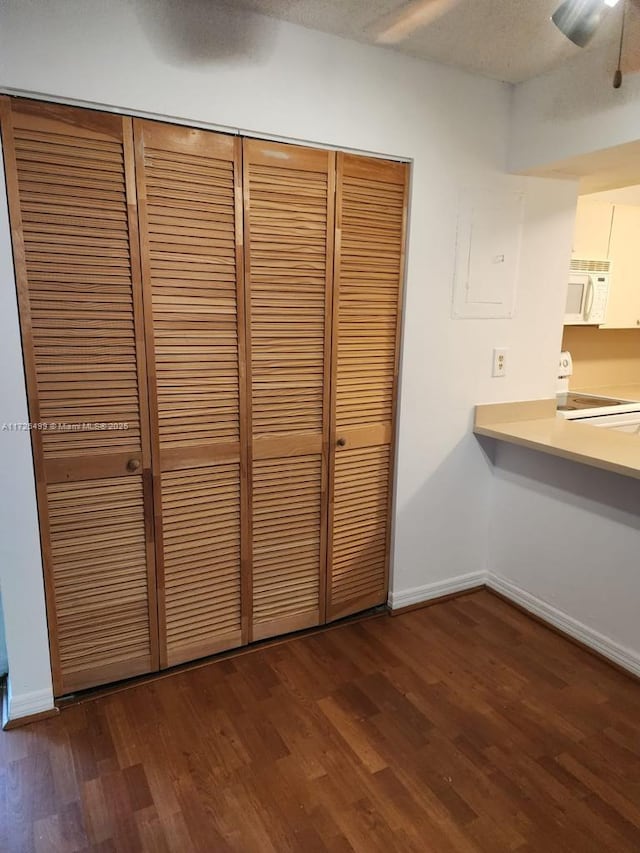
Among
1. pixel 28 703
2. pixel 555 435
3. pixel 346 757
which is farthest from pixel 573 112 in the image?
pixel 28 703

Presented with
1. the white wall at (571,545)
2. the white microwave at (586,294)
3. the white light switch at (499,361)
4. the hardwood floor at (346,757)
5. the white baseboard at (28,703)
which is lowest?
the hardwood floor at (346,757)

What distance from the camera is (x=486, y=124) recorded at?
2.30 meters

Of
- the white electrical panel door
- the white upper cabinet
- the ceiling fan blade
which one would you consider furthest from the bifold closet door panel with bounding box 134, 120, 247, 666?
the white upper cabinet

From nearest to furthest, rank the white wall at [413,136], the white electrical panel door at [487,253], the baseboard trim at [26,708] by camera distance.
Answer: the white wall at [413,136] < the baseboard trim at [26,708] < the white electrical panel door at [487,253]

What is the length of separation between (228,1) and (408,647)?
241cm

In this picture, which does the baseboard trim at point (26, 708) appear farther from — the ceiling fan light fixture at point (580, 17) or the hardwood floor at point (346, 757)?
the ceiling fan light fixture at point (580, 17)

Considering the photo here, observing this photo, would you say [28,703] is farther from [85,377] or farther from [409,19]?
[409,19]

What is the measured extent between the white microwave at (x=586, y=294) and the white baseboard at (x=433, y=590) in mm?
1638

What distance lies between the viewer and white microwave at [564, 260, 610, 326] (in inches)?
129

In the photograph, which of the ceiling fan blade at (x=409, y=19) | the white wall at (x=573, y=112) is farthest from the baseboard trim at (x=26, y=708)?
the white wall at (x=573, y=112)

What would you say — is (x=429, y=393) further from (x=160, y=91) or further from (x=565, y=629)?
(x=160, y=91)

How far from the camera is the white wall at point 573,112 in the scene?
192 centimetres

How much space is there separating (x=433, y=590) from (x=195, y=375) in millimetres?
1558

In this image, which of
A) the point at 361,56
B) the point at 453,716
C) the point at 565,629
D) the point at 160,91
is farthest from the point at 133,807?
the point at 361,56
